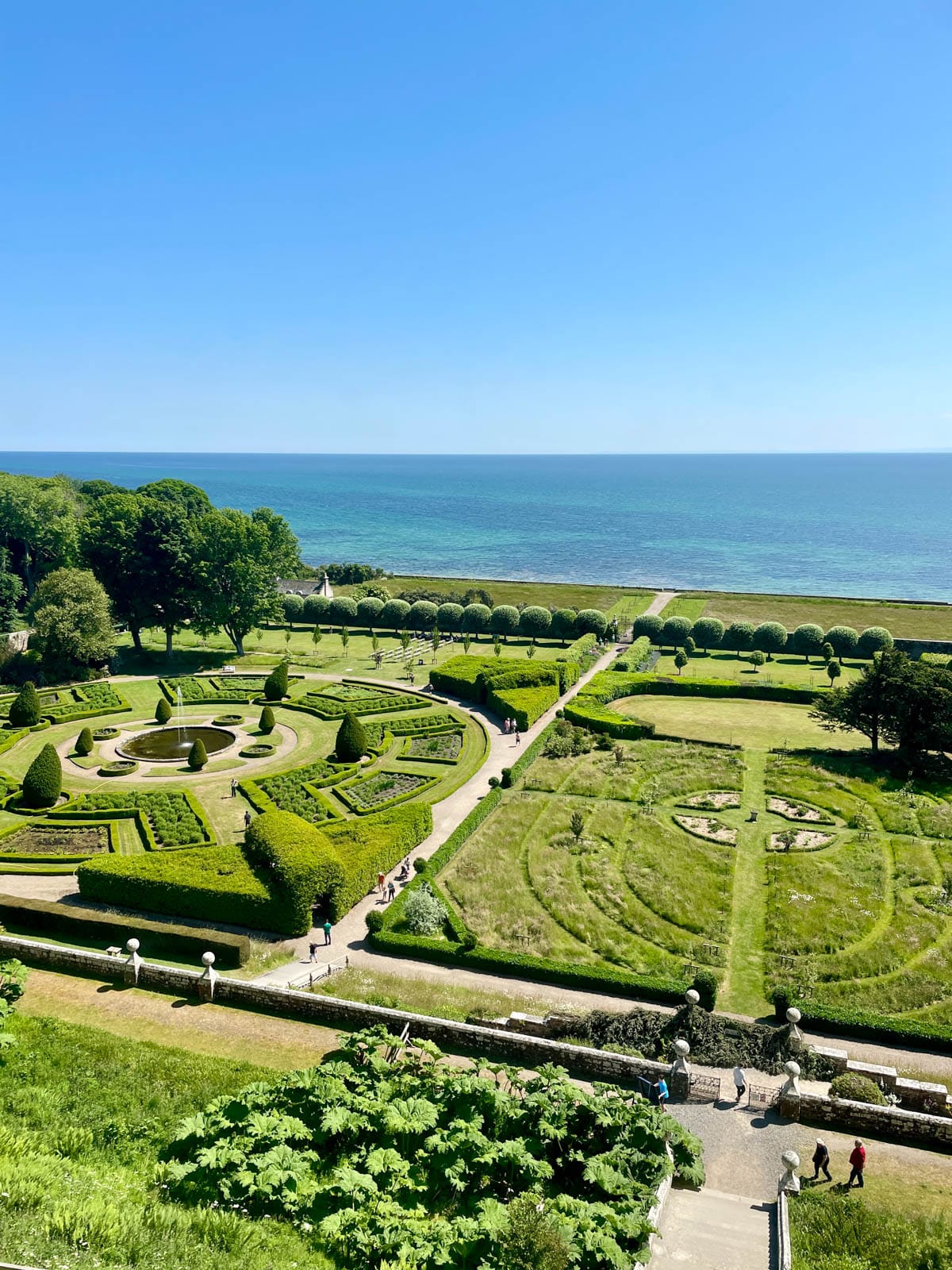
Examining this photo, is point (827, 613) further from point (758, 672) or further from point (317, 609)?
point (317, 609)

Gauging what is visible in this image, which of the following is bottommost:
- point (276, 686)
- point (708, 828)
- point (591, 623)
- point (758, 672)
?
point (708, 828)

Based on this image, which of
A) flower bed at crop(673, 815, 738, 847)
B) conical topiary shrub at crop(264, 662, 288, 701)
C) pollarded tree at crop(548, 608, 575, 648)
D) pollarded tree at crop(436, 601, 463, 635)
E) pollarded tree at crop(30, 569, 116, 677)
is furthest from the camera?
pollarded tree at crop(436, 601, 463, 635)

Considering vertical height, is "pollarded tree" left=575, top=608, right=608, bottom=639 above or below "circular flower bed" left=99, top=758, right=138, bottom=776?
above

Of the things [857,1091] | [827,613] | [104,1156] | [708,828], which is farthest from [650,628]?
[104,1156]

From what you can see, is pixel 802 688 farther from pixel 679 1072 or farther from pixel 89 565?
pixel 89 565

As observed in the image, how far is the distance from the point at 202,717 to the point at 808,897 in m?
37.0

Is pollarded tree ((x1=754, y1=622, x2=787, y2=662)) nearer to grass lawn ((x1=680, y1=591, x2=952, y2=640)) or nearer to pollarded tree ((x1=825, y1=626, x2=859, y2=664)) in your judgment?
pollarded tree ((x1=825, y1=626, x2=859, y2=664))

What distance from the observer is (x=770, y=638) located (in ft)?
225

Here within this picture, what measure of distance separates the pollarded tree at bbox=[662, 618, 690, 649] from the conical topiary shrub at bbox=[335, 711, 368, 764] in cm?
3761

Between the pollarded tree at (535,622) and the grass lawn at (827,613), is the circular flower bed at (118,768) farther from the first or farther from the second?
the grass lawn at (827,613)

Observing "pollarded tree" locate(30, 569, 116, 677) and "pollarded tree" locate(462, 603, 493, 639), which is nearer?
"pollarded tree" locate(30, 569, 116, 677)

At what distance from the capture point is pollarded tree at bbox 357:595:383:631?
7881 cm

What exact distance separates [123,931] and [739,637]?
187 feet

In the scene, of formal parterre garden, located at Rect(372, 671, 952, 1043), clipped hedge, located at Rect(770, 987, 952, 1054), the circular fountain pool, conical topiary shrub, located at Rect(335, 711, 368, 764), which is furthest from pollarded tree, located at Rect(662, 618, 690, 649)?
clipped hedge, located at Rect(770, 987, 952, 1054)
